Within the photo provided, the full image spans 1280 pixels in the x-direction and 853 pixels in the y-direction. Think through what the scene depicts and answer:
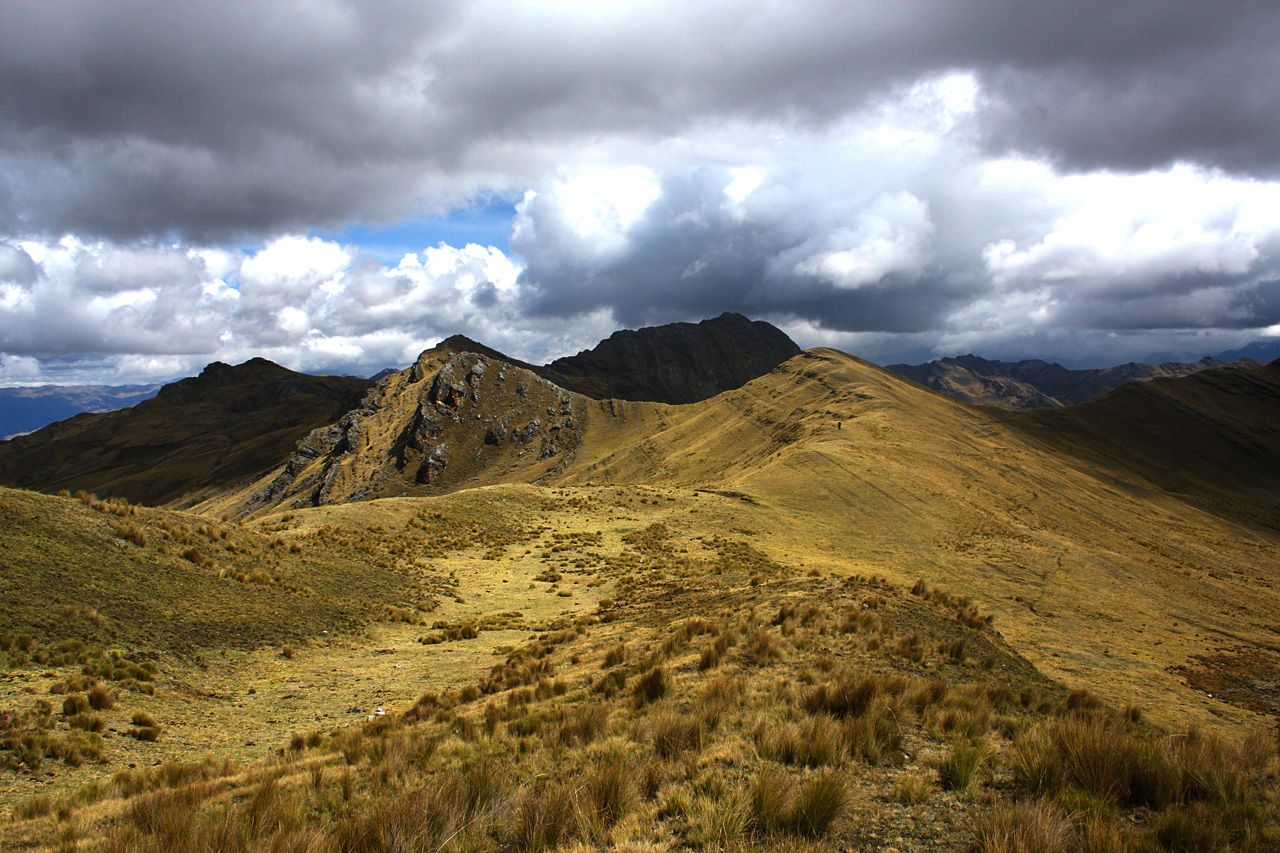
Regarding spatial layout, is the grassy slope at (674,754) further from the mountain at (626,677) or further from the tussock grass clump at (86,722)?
the tussock grass clump at (86,722)

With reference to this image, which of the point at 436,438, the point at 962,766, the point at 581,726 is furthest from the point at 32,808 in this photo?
the point at 436,438

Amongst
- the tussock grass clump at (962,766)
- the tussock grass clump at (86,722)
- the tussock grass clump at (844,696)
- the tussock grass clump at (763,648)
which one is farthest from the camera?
the tussock grass clump at (763,648)

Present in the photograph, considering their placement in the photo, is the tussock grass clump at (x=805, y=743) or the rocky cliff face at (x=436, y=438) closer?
the tussock grass clump at (x=805, y=743)

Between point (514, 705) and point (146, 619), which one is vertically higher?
point (146, 619)

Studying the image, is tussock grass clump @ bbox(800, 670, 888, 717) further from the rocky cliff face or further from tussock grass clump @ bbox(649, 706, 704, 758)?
the rocky cliff face

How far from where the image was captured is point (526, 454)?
377 ft

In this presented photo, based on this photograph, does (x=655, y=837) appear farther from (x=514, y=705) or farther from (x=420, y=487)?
(x=420, y=487)

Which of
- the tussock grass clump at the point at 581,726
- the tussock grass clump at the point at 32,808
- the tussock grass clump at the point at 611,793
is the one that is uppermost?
the tussock grass clump at the point at 611,793

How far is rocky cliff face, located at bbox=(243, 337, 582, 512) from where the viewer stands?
10825 cm

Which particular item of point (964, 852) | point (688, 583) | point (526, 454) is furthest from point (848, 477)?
point (526, 454)

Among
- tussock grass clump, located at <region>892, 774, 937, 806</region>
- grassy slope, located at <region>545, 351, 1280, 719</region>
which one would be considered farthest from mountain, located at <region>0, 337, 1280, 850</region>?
grassy slope, located at <region>545, 351, 1280, 719</region>

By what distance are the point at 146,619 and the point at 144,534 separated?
4.73m

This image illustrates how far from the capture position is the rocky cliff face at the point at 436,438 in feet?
355

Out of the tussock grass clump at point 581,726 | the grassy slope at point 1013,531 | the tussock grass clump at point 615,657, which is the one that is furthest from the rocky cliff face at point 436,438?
the tussock grass clump at point 581,726
